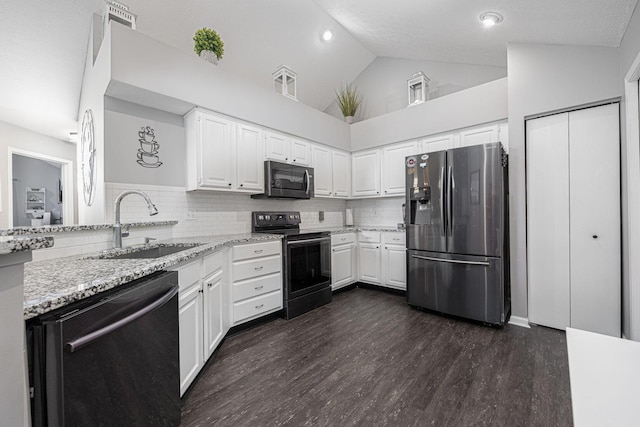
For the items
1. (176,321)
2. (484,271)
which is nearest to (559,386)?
(484,271)

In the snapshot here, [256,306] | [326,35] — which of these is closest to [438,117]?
[326,35]

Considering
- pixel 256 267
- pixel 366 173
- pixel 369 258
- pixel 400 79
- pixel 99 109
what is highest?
pixel 400 79

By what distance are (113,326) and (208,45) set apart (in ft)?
9.53

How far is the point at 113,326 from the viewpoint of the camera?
0.97 meters

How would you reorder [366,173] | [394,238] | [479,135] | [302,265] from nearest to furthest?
[302,265] → [479,135] → [394,238] → [366,173]

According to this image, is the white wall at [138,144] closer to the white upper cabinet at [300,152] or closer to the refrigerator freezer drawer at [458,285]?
the white upper cabinet at [300,152]

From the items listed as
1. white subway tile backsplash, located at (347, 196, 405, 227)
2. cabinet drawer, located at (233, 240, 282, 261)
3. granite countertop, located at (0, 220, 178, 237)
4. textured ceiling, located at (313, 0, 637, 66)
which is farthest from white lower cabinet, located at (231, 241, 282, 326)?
textured ceiling, located at (313, 0, 637, 66)

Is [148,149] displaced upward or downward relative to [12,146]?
downward

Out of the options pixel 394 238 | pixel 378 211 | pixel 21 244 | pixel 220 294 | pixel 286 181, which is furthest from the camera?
pixel 378 211

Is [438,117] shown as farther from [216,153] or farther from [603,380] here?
[603,380]

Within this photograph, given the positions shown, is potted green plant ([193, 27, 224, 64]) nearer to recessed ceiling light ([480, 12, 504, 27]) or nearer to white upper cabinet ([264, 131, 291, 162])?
white upper cabinet ([264, 131, 291, 162])

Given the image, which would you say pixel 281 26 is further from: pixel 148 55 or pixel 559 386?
pixel 559 386

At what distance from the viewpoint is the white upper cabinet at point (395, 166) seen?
159 inches

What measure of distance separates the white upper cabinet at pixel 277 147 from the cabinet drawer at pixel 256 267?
1299mm
